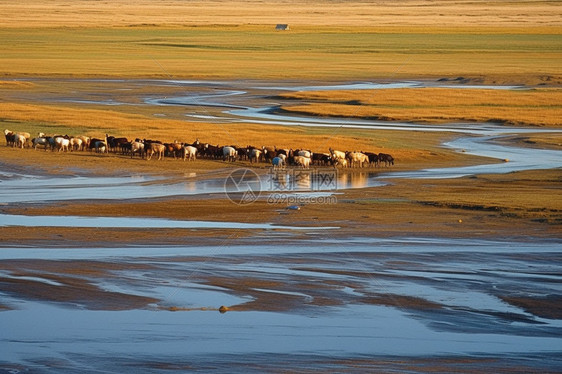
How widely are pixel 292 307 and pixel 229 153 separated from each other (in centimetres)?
1760

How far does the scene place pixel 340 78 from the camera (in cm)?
7144

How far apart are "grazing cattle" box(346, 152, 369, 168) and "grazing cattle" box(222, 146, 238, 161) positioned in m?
3.25

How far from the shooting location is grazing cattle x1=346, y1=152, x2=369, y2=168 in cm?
3175

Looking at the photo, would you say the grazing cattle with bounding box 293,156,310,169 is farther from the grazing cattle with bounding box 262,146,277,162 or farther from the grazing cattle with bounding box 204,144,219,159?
the grazing cattle with bounding box 204,144,219,159

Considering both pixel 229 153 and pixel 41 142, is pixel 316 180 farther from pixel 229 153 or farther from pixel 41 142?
pixel 41 142

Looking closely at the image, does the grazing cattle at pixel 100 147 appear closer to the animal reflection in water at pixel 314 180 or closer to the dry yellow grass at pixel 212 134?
the dry yellow grass at pixel 212 134

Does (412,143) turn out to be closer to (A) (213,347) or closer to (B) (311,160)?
(B) (311,160)

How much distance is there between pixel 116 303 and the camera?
1499 centimetres

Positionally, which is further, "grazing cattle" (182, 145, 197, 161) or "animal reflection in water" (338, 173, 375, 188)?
"grazing cattle" (182, 145, 197, 161)

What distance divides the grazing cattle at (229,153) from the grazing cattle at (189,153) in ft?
2.83

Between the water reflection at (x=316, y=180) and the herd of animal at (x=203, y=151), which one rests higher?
the herd of animal at (x=203, y=151)

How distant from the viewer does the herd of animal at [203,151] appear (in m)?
31.6

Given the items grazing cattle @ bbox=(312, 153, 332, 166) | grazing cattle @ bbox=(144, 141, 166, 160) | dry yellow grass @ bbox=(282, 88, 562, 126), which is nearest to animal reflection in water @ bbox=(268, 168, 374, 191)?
grazing cattle @ bbox=(312, 153, 332, 166)

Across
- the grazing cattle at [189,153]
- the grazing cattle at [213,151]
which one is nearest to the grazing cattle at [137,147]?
the grazing cattle at [189,153]
